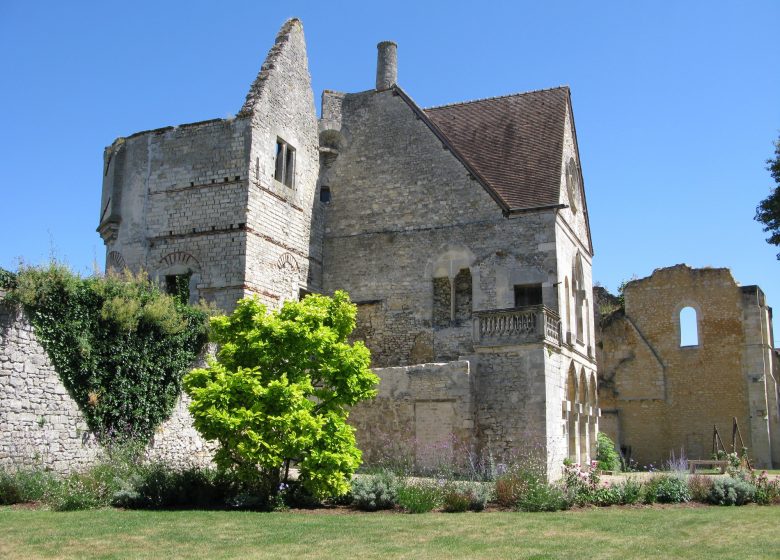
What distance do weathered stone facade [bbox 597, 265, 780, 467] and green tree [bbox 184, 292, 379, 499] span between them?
64.5 ft

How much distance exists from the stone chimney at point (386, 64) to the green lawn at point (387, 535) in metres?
17.1

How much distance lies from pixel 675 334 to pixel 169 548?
Result: 26010mm

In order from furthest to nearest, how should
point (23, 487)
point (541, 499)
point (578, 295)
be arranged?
point (578, 295)
point (541, 499)
point (23, 487)

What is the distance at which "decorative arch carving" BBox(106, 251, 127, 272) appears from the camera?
73.7 ft

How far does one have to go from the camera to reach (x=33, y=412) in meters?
14.4

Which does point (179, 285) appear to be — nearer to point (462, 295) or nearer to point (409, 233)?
point (409, 233)

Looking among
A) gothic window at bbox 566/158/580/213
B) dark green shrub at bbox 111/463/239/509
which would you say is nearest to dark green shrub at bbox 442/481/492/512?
dark green shrub at bbox 111/463/239/509

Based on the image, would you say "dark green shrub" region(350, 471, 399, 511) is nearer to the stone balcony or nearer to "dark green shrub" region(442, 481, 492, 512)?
"dark green shrub" region(442, 481, 492, 512)

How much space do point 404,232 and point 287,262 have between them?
3.82m

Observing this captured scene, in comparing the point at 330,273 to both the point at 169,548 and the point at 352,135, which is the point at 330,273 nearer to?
the point at 352,135

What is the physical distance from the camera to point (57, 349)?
14.9 metres

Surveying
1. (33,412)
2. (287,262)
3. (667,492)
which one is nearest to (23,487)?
(33,412)

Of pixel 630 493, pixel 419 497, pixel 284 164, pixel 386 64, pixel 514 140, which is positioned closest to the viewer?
pixel 419 497

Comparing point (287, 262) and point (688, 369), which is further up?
point (287, 262)
